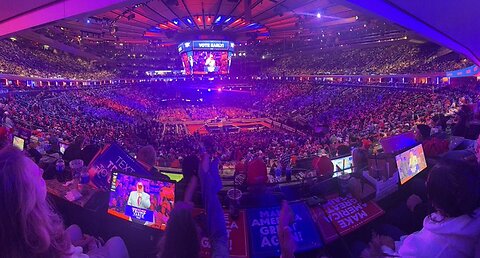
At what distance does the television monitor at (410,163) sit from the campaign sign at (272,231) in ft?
7.17

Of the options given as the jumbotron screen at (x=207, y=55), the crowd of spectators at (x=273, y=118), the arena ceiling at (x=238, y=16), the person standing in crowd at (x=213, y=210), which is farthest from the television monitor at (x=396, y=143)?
the jumbotron screen at (x=207, y=55)

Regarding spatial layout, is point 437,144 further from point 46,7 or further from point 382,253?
point 46,7

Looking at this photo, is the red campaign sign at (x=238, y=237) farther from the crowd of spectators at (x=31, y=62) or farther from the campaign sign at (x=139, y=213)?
the crowd of spectators at (x=31, y=62)

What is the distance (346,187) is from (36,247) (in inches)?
198

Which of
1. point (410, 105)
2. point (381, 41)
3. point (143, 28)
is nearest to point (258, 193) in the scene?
point (143, 28)

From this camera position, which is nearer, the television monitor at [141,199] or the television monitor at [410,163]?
the television monitor at [141,199]

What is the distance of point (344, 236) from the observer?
200 inches

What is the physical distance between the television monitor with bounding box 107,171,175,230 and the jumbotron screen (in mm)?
25663

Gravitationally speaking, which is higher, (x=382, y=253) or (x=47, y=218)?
(x=47, y=218)

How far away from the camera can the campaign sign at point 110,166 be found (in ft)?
15.2

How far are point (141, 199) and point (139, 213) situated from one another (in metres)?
0.18

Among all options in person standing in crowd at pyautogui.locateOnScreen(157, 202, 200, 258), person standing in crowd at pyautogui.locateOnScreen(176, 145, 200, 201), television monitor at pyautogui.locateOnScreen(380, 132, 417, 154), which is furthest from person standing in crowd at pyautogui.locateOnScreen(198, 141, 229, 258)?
television monitor at pyautogui.locateOnScreen(380, 132, 417, 154)

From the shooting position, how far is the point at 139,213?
4.30 metres

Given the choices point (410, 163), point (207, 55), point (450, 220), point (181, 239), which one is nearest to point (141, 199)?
point (181, 239)
